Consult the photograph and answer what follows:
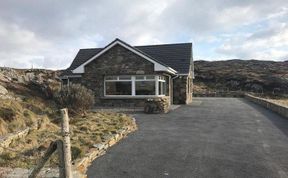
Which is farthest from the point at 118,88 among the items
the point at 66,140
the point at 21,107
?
the point at 66,140

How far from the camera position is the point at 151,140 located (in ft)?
31.9

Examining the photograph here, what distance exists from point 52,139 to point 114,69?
46.0 ft

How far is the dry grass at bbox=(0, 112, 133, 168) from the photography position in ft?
21.7

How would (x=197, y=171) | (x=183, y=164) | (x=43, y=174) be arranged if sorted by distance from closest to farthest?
(x=43, y=174) → (x=197, y=171) → (x=183, y=164)

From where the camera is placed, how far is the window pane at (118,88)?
22.1 m

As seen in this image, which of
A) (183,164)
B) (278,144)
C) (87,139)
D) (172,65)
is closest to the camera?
(183,164)

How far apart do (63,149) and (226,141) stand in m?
6.28

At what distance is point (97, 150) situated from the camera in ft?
25.3

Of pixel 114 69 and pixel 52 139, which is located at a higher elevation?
pixel 114 69

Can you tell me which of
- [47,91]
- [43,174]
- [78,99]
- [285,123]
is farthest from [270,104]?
[43,174]

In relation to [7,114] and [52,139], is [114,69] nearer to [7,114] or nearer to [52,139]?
[7,114]

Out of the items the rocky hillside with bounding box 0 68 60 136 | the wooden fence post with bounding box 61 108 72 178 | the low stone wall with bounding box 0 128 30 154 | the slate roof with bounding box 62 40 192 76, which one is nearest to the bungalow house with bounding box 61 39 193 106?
the slate roof with bounding box 62 40 192 76

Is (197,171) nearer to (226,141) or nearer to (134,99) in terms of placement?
(226,141)

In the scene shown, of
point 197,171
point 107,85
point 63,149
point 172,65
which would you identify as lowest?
point 197,171
